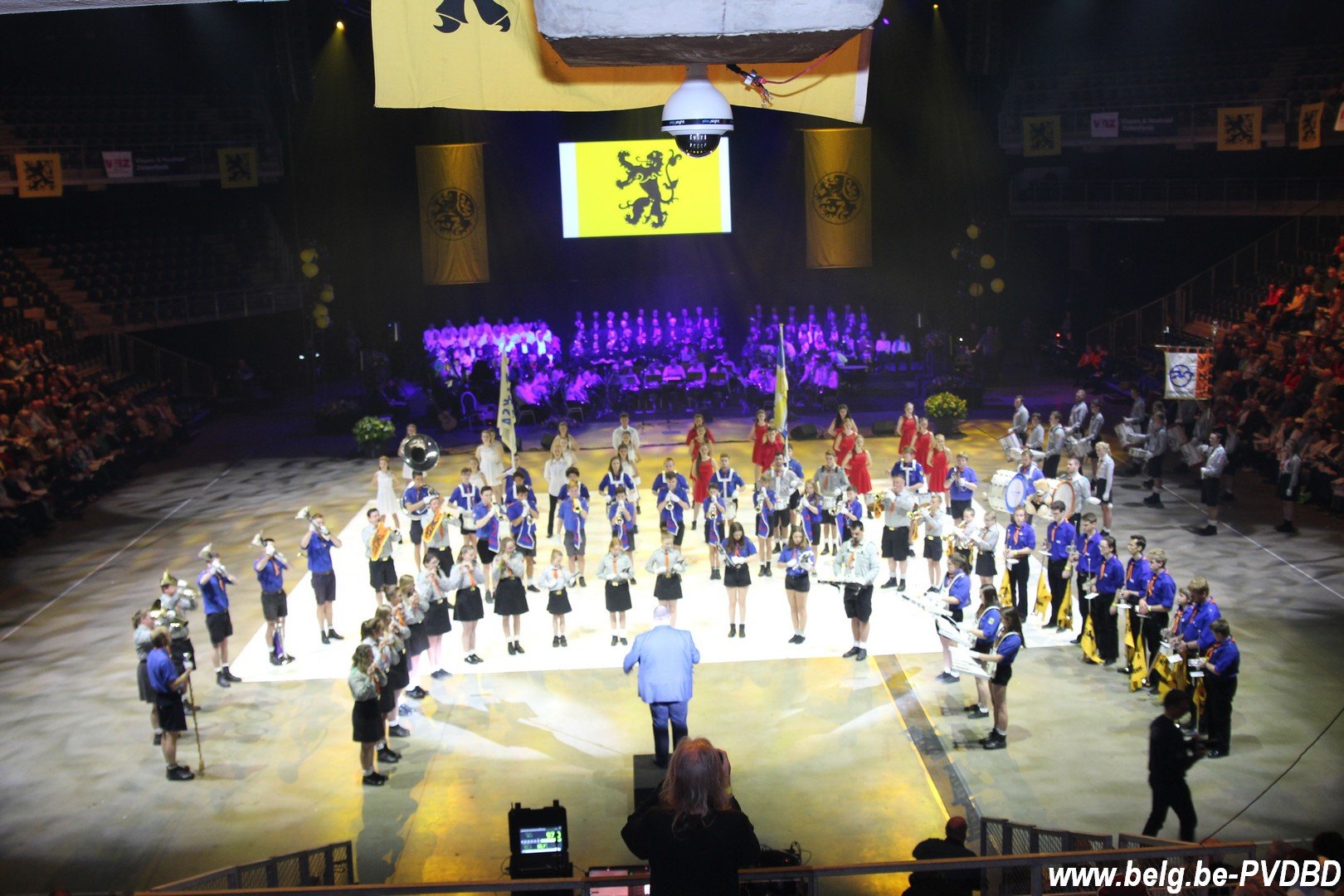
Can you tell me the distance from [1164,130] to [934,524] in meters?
18.2

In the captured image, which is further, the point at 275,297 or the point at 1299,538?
the point at 275,297

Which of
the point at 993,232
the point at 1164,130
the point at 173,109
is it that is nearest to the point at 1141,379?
the point at 1164,130

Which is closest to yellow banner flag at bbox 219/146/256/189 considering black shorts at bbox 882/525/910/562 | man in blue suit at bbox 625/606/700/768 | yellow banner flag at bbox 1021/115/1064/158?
yellow banner flag at bbox 1021/115/1064/158

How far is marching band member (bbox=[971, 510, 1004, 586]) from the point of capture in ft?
45.2

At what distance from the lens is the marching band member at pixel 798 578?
13.2 m

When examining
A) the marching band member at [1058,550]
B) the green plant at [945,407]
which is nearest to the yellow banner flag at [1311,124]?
the green plant at [945,407]

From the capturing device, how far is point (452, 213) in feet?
94.3

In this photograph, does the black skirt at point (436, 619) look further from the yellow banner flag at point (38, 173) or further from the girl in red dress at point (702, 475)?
the yellow banner flag at point (38, 173)

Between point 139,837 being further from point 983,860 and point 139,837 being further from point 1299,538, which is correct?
point 1299,538

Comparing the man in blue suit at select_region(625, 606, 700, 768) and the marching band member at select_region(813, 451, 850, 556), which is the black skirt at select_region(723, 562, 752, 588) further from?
the man in blue suit at select_region(625, 606, 700, 768)

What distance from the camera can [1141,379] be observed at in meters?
26.8

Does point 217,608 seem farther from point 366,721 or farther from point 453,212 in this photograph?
point 453,212

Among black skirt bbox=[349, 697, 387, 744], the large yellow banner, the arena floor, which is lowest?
the arena floor

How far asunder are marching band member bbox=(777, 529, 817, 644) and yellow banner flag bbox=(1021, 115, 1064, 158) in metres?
18.8
